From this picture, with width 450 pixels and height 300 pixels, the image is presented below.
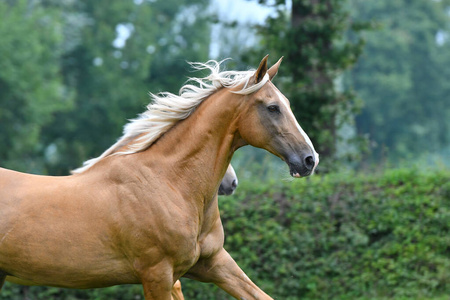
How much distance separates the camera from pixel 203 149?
15.5 ft

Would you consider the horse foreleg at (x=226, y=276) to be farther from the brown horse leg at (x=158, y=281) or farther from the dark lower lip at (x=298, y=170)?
the dark lower lip at (x=298, y=170)

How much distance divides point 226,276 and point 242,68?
8495 millimetres

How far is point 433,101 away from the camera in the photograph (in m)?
46.0

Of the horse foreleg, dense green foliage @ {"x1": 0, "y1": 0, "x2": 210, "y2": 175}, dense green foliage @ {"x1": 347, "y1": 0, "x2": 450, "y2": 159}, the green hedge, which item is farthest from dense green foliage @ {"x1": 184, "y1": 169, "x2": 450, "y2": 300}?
dense green foliage @ {"x1": 347, "y1": 0, "x2": 450, "y2": 159}

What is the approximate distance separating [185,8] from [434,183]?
109 ft

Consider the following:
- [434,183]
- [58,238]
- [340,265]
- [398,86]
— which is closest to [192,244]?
[58,238]

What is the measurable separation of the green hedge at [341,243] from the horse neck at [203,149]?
11.6ft

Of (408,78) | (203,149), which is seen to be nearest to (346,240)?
(203,149)

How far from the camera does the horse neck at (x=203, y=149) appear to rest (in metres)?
4.66

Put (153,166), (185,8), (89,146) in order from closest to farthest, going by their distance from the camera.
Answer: (153,166) → (89,146) → (185,8)

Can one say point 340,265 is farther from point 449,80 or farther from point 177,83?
point 449,80

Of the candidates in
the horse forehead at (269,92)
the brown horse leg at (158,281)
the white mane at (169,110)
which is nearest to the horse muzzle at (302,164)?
the horse forehead at (269,92)

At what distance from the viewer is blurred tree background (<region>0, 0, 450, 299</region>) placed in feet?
36.9

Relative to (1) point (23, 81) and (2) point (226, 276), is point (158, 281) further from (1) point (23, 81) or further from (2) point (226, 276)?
(1) point (23, 81)
